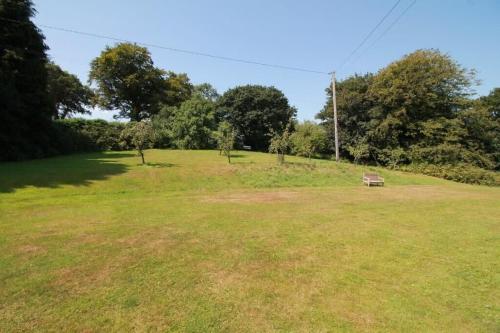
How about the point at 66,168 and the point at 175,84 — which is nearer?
the point at 66,168

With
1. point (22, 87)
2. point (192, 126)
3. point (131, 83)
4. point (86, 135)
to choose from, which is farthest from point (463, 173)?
point (131, 83)

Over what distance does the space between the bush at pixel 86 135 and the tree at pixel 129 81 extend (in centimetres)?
1197

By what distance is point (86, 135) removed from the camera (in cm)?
2767

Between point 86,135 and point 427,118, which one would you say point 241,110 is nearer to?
point 86,135

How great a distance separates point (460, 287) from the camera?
173 inches

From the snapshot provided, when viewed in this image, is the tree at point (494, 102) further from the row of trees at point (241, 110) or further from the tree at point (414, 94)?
the tree at point (414, 94)

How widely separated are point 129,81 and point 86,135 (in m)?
14.4

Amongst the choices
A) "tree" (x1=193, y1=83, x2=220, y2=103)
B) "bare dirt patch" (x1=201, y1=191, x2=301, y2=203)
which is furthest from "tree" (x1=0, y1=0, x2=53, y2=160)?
"tree" (x1=193, y1=83, x2=220, y2=103)

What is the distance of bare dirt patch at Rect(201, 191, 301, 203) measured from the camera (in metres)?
11.2

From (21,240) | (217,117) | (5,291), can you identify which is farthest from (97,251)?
(217,117)

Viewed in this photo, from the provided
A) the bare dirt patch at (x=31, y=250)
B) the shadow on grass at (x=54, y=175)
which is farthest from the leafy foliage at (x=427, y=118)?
the bare dirt patch at (x=31, y=250)

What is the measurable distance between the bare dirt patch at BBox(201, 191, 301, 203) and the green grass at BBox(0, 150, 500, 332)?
0.34m

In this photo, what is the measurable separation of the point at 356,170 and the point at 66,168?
19518 millimetres

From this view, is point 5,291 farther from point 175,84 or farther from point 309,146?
point 175,84
